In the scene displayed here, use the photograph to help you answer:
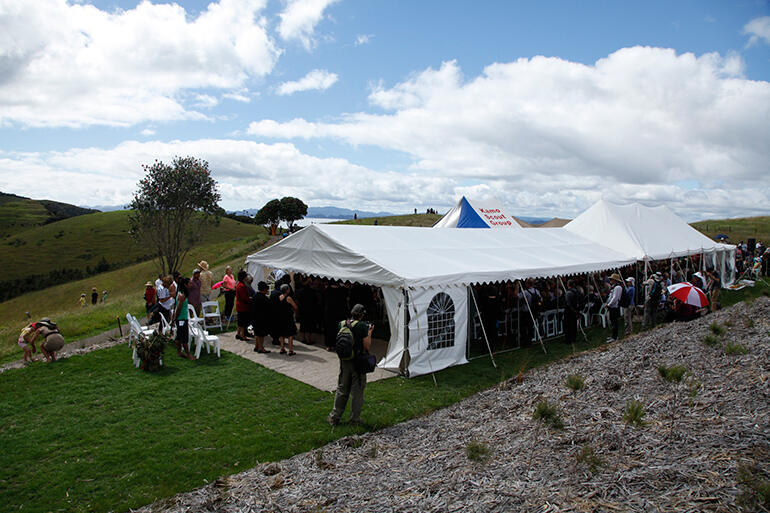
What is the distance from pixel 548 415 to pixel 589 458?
1.19m

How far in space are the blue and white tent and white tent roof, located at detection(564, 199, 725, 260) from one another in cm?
264

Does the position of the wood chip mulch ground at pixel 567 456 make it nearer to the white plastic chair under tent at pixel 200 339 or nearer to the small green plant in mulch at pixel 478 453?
the small green plant in mulch at pixel 478 453

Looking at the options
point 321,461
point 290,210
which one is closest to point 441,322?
point 321,461

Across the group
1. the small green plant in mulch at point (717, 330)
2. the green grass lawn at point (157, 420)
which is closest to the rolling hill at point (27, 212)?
the green grass lawn at point (157, 420)

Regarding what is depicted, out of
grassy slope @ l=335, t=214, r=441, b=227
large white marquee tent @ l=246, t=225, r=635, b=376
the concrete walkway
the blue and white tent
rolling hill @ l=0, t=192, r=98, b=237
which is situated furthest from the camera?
rolling hill @ l=0, t=192, r=98, b=237

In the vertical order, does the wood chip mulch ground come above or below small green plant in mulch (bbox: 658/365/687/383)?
below

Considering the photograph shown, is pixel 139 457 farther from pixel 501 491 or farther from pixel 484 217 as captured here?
pixel 484 217

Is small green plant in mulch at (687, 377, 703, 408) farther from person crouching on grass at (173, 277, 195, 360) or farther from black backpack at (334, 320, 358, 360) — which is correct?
person crouching on grass at (173, 277, 195, 360)

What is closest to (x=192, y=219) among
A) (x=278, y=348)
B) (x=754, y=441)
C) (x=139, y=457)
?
(x=278, y=348)

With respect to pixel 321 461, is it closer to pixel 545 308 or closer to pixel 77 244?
pixel 545 308

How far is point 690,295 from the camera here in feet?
33.4

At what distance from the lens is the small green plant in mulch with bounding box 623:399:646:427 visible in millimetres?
4305

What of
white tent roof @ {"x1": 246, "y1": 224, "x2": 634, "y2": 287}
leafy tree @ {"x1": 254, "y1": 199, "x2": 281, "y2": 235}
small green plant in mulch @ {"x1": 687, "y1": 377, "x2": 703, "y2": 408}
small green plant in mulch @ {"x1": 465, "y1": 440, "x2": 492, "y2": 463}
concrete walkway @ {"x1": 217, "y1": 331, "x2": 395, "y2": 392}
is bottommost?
concrete walkway @ {"x1": 217, "y1": 331, "x2": 395, "y2": 392}

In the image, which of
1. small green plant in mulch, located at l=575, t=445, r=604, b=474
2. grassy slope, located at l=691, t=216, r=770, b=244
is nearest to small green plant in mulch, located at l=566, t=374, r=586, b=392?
small green plant in mulch, located at l=575, t=445, r=604, b=474
